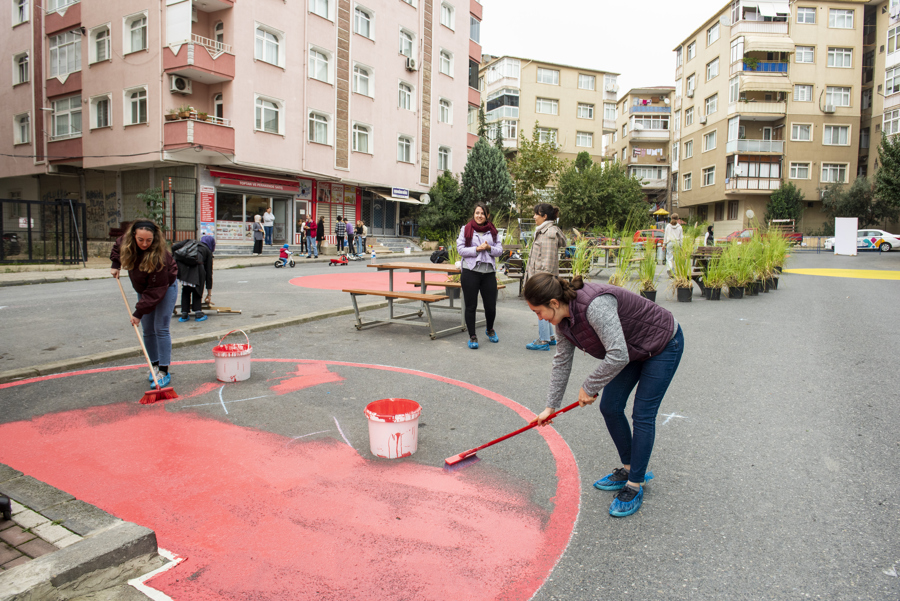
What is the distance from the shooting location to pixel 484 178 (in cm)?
3656

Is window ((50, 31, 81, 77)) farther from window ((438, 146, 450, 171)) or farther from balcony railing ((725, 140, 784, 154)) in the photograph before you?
balcony railing ((725, 140, 784, 154))

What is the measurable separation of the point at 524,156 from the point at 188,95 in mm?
24645

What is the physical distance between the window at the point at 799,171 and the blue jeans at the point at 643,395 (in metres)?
52.2

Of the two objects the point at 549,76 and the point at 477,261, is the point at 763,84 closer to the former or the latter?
the point at 549,76

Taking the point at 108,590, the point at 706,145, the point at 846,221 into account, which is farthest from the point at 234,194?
the point at 706,145

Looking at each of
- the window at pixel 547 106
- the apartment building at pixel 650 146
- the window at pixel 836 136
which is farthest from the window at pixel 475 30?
the window at pixel 836 136

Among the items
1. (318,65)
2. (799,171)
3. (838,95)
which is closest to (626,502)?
(318,65)

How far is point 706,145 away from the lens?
172 feet

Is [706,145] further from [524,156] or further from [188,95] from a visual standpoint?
[188,95]

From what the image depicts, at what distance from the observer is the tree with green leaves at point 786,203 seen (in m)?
44.8

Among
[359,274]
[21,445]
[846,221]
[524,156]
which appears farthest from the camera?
[524,156]

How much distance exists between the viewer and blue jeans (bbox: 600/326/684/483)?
3412 millimetres

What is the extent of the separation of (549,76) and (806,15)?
22.3 m

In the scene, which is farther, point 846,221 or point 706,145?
point 706,145
